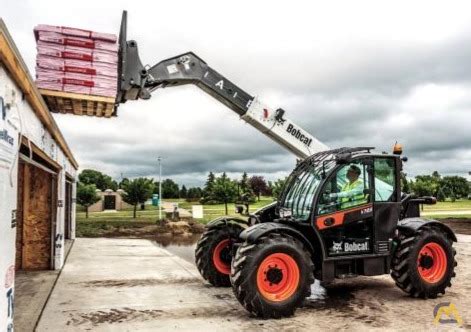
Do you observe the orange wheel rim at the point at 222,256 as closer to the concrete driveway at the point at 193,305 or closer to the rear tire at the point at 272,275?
the concrete driveway at the point at 193,305

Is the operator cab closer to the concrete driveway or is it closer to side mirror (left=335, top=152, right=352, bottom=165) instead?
side mirror (left=335, top=152, right=352, bottom=165)

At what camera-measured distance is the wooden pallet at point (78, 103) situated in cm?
729

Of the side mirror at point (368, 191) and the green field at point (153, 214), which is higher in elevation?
the side mirror at point (368, 191)

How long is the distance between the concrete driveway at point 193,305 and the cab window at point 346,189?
1.58m

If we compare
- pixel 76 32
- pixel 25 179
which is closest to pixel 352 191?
pixel 76 32

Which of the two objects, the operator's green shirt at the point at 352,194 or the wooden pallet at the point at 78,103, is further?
the operator's green shirt at the point at 352,194

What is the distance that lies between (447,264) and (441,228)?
2.02 feet

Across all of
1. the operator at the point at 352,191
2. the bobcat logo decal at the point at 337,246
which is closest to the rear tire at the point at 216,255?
the bobcat logo decal at the point at 337,246

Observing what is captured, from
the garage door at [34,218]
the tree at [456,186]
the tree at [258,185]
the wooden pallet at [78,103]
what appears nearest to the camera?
the wooden pallet at [78,103]

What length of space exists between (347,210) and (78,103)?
15.5 feet

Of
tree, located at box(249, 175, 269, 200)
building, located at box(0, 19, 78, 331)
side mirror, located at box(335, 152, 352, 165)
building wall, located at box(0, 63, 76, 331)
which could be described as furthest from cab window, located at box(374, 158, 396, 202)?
tree, located at box(249, 175, 269, 200)

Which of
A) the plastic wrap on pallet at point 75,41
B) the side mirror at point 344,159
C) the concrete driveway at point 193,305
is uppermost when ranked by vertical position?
the plastic wrap on pallet at point 75,41

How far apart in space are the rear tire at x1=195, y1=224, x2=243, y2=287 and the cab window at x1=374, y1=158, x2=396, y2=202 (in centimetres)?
292

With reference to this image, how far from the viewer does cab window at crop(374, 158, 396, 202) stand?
784 centimetres
